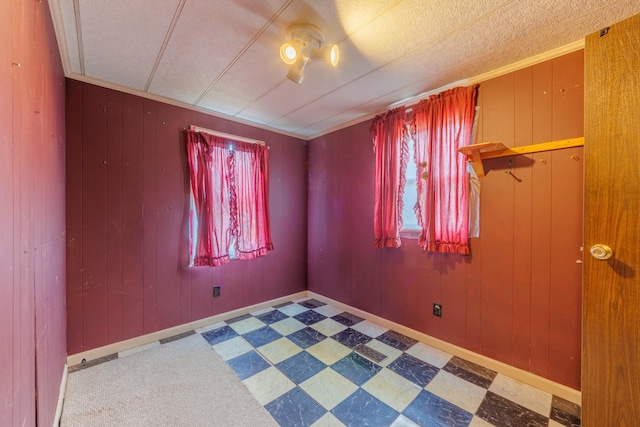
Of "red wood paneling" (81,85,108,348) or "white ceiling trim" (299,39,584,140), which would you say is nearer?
Answer: "white ceiling trim" (299,39,584,140)

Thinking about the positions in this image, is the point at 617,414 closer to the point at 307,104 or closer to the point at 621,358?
the point at 621,358

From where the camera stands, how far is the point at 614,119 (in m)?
1.14

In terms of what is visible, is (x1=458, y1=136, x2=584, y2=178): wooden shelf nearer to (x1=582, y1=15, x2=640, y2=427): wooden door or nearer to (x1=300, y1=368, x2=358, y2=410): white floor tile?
(x1=582, y1=15, x2=640, y2=427): wooden door

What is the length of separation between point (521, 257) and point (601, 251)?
26.1 inches

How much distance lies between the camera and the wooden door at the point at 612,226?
109cm

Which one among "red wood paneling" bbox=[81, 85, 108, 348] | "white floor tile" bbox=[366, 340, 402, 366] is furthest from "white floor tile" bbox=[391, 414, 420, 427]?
"red wood paneling" bbox=[81, 85, 108, 348]

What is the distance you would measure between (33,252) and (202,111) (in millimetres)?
1992

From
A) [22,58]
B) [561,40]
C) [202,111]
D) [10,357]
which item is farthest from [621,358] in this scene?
[202,111]

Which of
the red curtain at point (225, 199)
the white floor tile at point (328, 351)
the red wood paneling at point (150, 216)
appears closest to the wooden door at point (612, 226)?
the white floor tile at point (328, 351)

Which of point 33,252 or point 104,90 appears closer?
point 33,252

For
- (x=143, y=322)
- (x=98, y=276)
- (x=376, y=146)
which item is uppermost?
(x=376, y=146)

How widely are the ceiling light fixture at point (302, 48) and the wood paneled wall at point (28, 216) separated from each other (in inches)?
40.0

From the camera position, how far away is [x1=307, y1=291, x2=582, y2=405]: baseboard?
1.60 metres

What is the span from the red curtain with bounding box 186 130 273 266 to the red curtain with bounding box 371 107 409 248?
129 cm
